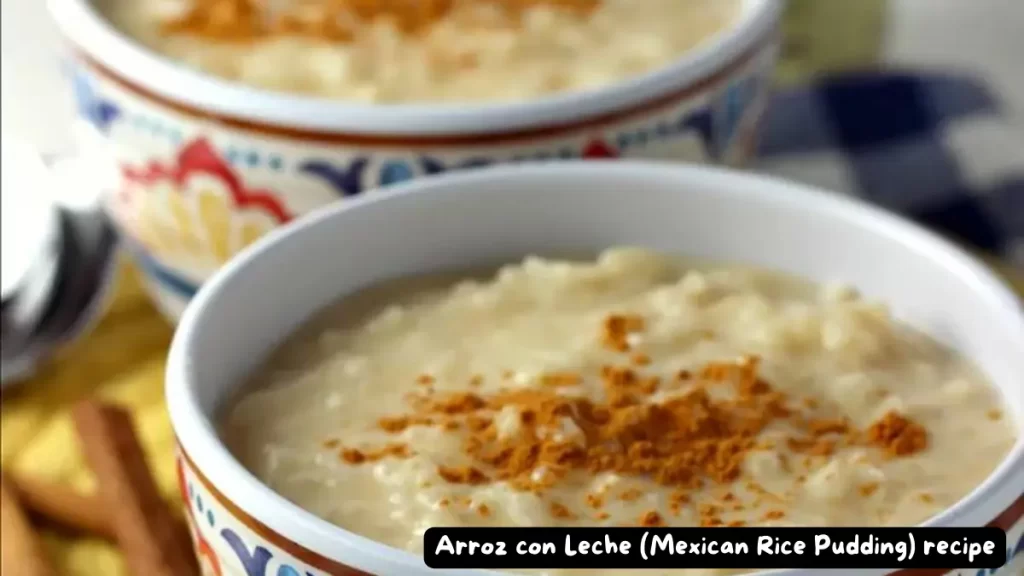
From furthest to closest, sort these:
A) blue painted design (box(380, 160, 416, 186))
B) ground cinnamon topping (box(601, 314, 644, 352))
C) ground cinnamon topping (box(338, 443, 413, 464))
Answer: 1. blue painted design (box(380, 160, 416, 186))
2. ground cinnamon topping (box(601, 314, 644, 352))
3. ground cinnamon topping (box(338, 443, 413, 464))

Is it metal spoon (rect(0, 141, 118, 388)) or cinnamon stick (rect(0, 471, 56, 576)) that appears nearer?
cinnamon stick (rect(0, 471, 56, 576))

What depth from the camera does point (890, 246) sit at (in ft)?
2.90

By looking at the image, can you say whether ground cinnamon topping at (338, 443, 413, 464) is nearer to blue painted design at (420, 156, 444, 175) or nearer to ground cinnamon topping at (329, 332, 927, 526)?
ground cinnamon topping at (329, 332, 927, 526)

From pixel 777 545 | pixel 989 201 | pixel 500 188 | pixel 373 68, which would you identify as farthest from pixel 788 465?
pixel 989 201

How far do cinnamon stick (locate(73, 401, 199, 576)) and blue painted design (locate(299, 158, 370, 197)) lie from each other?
0.67 ft

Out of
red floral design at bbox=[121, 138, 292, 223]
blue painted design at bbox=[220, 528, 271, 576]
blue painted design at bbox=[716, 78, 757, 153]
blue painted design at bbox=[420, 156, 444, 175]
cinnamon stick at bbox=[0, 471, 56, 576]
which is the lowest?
cinnamon stick at bbox=[0, 471, 56, 576]

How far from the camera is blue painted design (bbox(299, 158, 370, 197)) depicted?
37.3 inches

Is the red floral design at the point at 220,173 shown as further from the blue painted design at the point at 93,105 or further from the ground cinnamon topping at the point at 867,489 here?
the ground cinnamon topping at the point at 867,489

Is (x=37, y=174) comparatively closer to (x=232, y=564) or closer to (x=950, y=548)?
(x=232, y=564)

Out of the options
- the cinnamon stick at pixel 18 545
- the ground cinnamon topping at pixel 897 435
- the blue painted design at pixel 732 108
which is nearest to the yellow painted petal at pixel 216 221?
the cinnamon stick at pixel 18 545

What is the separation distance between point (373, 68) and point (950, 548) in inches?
23.8

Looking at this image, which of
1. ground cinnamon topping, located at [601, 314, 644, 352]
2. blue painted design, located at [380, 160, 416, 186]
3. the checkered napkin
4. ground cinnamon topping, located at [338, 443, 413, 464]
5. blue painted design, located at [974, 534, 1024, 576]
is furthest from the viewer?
the checkered napkin

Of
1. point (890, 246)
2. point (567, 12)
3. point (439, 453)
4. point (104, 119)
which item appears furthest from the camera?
point (567, 12)

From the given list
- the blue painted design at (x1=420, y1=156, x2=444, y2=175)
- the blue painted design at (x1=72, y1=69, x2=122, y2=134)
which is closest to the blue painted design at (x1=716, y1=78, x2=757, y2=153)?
the blue painted design at (x1=420, y1=156, x2=444, y2=175)
